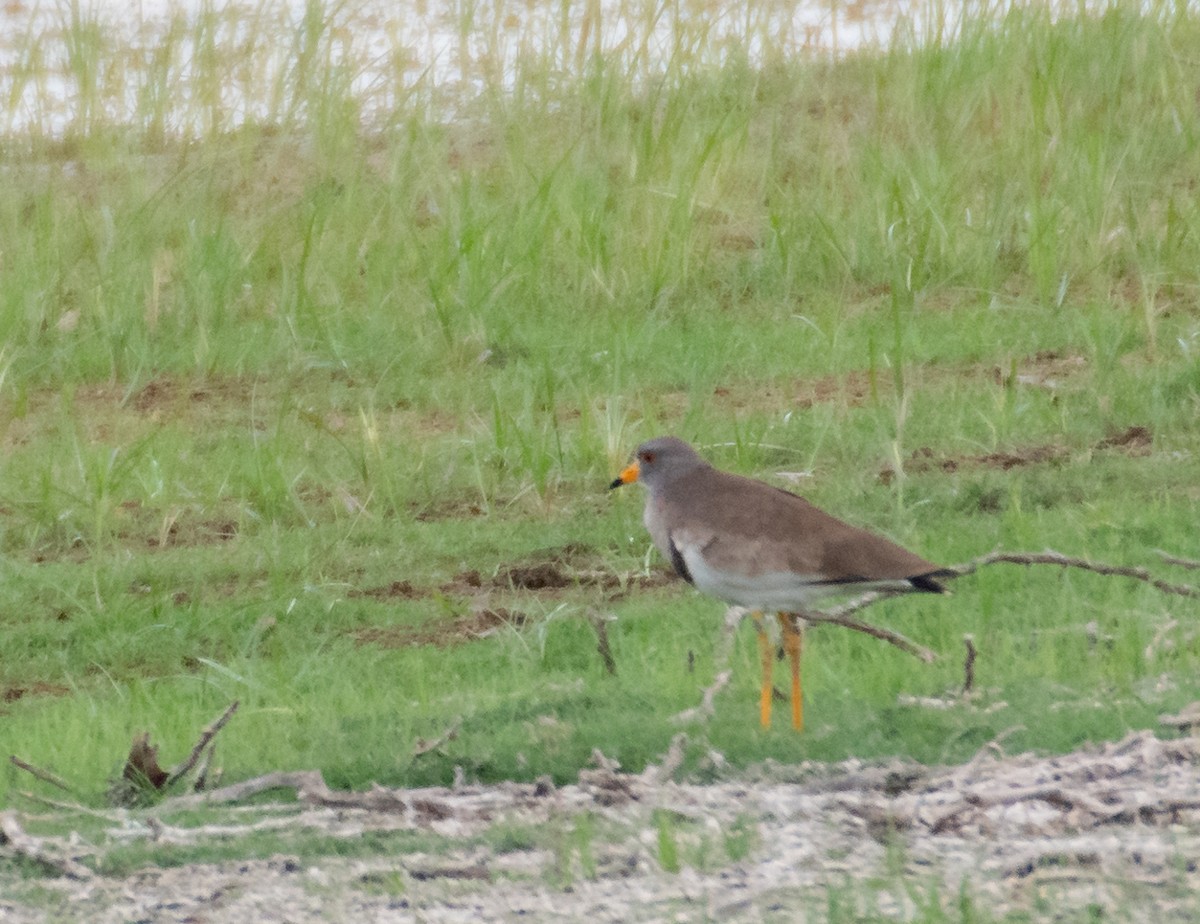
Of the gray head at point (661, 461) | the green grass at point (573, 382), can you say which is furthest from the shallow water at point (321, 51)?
the gray head at point (661, 461)

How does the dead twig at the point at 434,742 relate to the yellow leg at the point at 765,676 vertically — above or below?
below

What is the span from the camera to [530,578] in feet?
24.5

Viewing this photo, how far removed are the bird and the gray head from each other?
1.03 feet

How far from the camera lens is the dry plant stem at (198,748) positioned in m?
4.68

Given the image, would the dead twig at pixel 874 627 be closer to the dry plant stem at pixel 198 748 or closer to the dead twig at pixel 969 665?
the dead twig at pixel 969 665

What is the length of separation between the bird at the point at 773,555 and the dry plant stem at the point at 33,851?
1.65 meters

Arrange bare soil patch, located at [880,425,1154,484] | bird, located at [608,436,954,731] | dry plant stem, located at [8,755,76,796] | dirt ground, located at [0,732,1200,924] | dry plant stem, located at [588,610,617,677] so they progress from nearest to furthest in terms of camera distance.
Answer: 1. dirt ground, located at [0,732,1200,924]
2. dry plant stem, located at [8,755,76,796]
3. bird, located at [608,436,954,731]
4. dry plant stem, located at [588,610,617,677]
5. bare soil patch, located at [880,425,1154,484]

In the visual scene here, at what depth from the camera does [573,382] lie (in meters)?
9.75

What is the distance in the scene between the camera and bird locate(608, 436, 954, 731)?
479cm

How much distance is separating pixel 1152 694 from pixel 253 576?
373 centimetres

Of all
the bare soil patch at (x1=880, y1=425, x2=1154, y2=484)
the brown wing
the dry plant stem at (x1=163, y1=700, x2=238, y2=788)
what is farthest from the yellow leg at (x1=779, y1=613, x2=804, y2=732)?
the bare soil patch at (x1=880, y1=425, x2=1154, y2=484)

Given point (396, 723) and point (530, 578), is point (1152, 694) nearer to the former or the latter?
point (396, 723)

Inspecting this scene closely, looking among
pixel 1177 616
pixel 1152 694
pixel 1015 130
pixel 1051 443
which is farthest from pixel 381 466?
pixel 1015 130

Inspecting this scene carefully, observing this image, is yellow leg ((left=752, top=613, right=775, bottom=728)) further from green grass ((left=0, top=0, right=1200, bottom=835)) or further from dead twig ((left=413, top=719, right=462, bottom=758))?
dead twig ((left=413, top=719, right=462, bottom=758))
